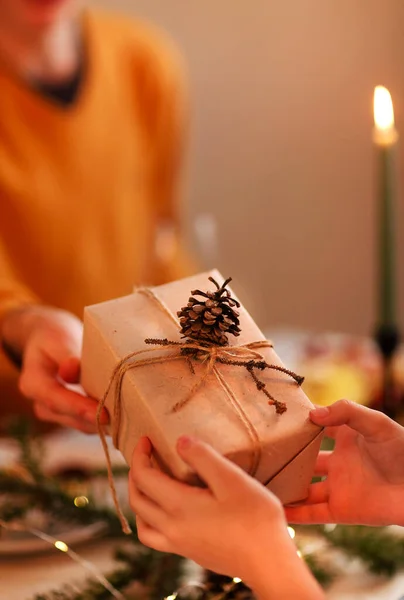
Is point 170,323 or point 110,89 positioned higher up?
point 110,89

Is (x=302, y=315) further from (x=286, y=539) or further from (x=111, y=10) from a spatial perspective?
(x=286, y=539)

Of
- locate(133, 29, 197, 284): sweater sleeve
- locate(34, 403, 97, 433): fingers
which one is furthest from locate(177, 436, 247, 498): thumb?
locate(133, 29, 197, 284): sweater sleeve

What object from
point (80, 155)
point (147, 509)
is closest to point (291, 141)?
point (80, 155)

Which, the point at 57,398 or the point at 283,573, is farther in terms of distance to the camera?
the point at 57,398

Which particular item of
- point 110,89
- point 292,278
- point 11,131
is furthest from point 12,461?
point 292,278

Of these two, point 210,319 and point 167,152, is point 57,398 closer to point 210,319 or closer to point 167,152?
point 210,319

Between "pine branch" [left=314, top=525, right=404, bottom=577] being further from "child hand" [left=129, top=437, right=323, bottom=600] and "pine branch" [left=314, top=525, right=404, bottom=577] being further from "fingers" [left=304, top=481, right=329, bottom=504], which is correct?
"child hand" [left=129, top=437, right=323, bottom=600]

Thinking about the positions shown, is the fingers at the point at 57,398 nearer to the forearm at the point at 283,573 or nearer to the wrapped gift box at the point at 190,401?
the wrapped gift box at the point at 190,401

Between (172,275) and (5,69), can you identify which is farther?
(172,275)
